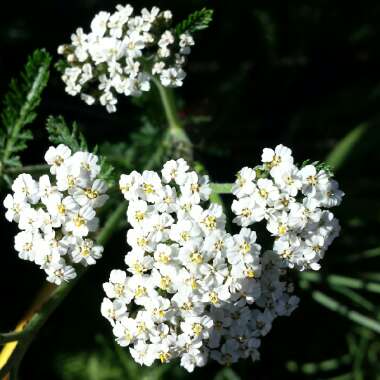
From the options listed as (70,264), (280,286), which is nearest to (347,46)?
(280,286)

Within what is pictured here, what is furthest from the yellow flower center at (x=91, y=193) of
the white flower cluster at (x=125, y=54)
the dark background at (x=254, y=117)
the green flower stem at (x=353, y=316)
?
the green flower stem at (x=353, y=316)

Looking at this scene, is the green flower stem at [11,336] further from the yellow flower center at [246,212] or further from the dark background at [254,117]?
the dark background at [254,117]

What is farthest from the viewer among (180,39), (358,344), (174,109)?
(358,344)

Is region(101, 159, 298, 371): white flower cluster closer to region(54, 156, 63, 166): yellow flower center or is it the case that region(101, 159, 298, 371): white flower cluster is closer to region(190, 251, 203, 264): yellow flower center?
region(190, 251, 203, 264): yellow flower center

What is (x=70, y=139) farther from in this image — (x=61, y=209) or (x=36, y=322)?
(x=36, y=322)

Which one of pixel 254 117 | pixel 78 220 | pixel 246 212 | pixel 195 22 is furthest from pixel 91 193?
pixel 254 117

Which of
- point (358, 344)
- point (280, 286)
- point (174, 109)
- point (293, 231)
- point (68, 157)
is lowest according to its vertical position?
point (358, 344)

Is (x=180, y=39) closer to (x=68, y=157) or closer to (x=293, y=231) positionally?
(x=68, y=157)
